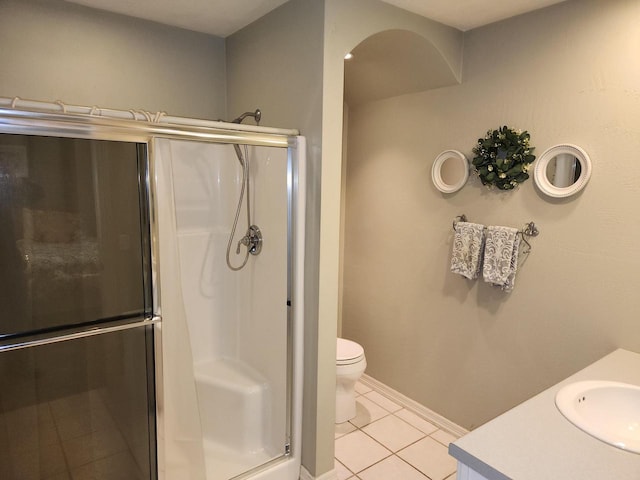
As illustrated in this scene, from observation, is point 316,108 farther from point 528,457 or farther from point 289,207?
point 528,457

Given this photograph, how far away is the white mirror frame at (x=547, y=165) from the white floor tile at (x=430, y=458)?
1.52 m

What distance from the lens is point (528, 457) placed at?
1120mm

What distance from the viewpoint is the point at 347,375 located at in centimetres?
257

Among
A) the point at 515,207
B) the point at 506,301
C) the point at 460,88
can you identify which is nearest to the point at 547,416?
the point at 506,301

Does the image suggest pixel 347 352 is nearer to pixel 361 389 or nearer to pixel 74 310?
pixel 361 389

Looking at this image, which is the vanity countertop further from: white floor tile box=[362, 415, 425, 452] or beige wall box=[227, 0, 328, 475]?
white floor tile box=[362, 415, 425, 452]

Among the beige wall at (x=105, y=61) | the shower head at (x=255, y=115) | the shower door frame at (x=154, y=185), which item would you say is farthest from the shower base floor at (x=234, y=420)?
the beige wall at (x=105, y=61)

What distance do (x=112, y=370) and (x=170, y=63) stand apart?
1705 millimetres

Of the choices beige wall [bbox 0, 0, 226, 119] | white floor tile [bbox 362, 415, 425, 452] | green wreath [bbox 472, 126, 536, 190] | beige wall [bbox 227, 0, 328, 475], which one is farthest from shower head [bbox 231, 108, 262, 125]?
white floor tile [bbox 362, 415, 425, 452]

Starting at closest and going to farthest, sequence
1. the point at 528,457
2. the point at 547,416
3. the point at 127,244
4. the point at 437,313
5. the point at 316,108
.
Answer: the point at 528,457 < the point at 547,416 < the point at 127,244 < the point at 316,108 < the point at 437,313

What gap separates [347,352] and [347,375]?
0.15 m

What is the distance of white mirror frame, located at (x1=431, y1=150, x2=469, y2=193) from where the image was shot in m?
2.38

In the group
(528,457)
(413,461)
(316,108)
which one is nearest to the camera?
(528,457)

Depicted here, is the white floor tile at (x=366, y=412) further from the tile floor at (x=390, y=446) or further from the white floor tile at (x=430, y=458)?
the white floor tile at (x=430, y=458)
